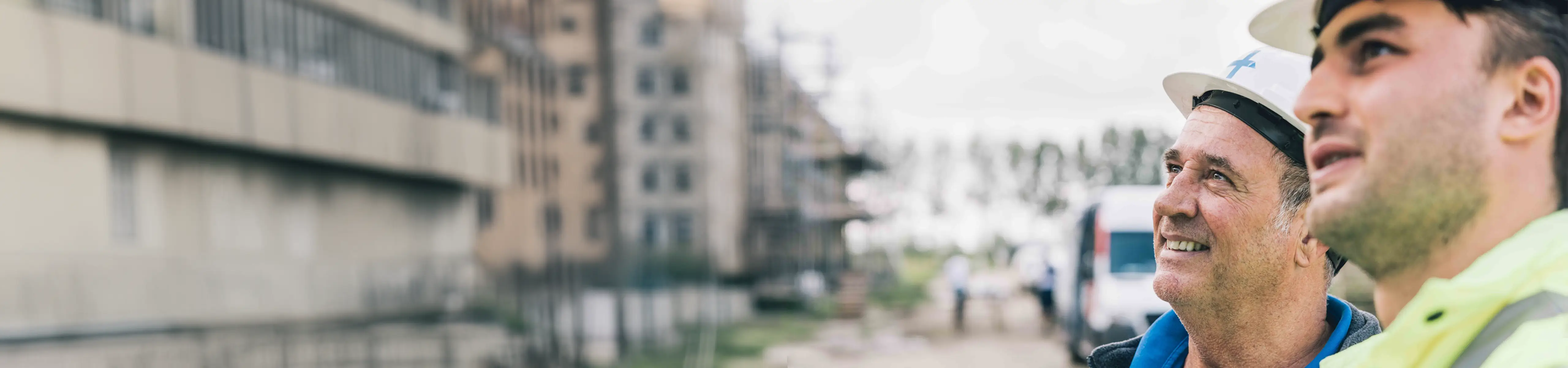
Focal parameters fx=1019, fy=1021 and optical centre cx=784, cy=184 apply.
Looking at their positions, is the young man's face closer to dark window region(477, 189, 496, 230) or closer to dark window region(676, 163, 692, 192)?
dark window region(477, 189, 496, 230)

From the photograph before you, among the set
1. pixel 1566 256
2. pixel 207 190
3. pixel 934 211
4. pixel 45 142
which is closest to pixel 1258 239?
pixel 1566 256

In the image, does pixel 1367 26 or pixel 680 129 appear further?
pixel 680 129

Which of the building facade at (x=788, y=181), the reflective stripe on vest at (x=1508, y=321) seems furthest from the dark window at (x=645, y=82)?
the reflective stripe on vest at (x=1508, y=321)

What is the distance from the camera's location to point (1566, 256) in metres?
0.60

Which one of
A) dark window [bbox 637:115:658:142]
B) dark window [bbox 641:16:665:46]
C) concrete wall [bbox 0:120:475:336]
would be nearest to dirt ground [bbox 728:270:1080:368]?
dark window [bbox 637:115:658:142]

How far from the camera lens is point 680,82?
15.0 m

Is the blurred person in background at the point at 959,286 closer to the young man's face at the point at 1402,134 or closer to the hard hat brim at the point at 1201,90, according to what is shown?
the hard hat brim at the point at 1201,90

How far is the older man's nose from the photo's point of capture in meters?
1.23

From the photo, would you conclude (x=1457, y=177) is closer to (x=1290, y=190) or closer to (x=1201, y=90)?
(x=1290, y=190)

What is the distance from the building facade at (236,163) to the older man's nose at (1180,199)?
9.94 m

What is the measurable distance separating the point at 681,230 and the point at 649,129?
65.6 inches

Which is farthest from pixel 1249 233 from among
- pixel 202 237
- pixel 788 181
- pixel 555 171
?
pixel 788 181

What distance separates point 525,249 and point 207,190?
3813mm

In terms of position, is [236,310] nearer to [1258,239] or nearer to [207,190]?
[207,190]
